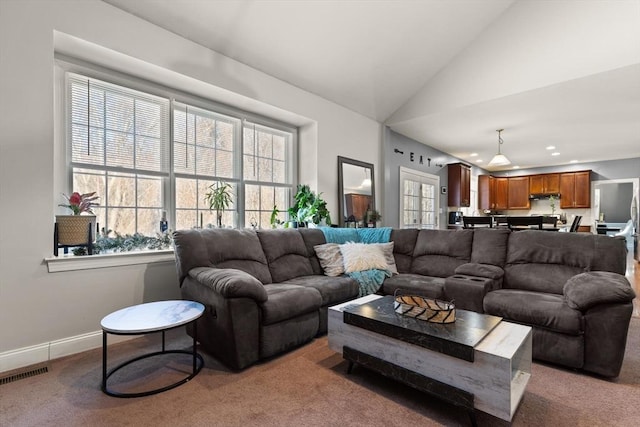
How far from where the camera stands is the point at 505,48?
4.23 metres

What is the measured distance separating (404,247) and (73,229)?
3223 mm

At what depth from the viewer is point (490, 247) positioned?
10.3ft

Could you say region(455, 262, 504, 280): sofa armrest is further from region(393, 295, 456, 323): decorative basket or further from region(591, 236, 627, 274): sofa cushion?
region(393, 295, 456, 323): decorative basket

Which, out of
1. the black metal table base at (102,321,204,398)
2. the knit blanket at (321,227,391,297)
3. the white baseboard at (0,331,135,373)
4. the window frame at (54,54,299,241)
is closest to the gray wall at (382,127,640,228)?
the knit blanket at (321,227,391,297)

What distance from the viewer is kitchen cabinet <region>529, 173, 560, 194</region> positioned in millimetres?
8875

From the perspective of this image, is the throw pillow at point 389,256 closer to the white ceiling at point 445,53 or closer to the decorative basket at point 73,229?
the white ceiling at point 445,53

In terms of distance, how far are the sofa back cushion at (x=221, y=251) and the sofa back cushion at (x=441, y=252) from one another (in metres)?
1.71

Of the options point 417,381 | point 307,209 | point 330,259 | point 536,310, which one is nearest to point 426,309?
point 417,381

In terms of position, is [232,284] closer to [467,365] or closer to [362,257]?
[467,365]

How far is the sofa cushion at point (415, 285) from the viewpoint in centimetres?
287

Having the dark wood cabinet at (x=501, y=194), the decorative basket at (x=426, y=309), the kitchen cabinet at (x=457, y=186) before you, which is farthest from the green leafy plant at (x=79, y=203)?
the dark wood cabinet at (x=501, y=194)

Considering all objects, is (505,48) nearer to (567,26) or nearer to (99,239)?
(567,26)

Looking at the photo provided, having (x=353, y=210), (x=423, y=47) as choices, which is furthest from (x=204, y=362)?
(x=423, y=47)

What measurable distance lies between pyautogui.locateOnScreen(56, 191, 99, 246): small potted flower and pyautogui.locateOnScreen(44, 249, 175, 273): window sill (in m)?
0.13
